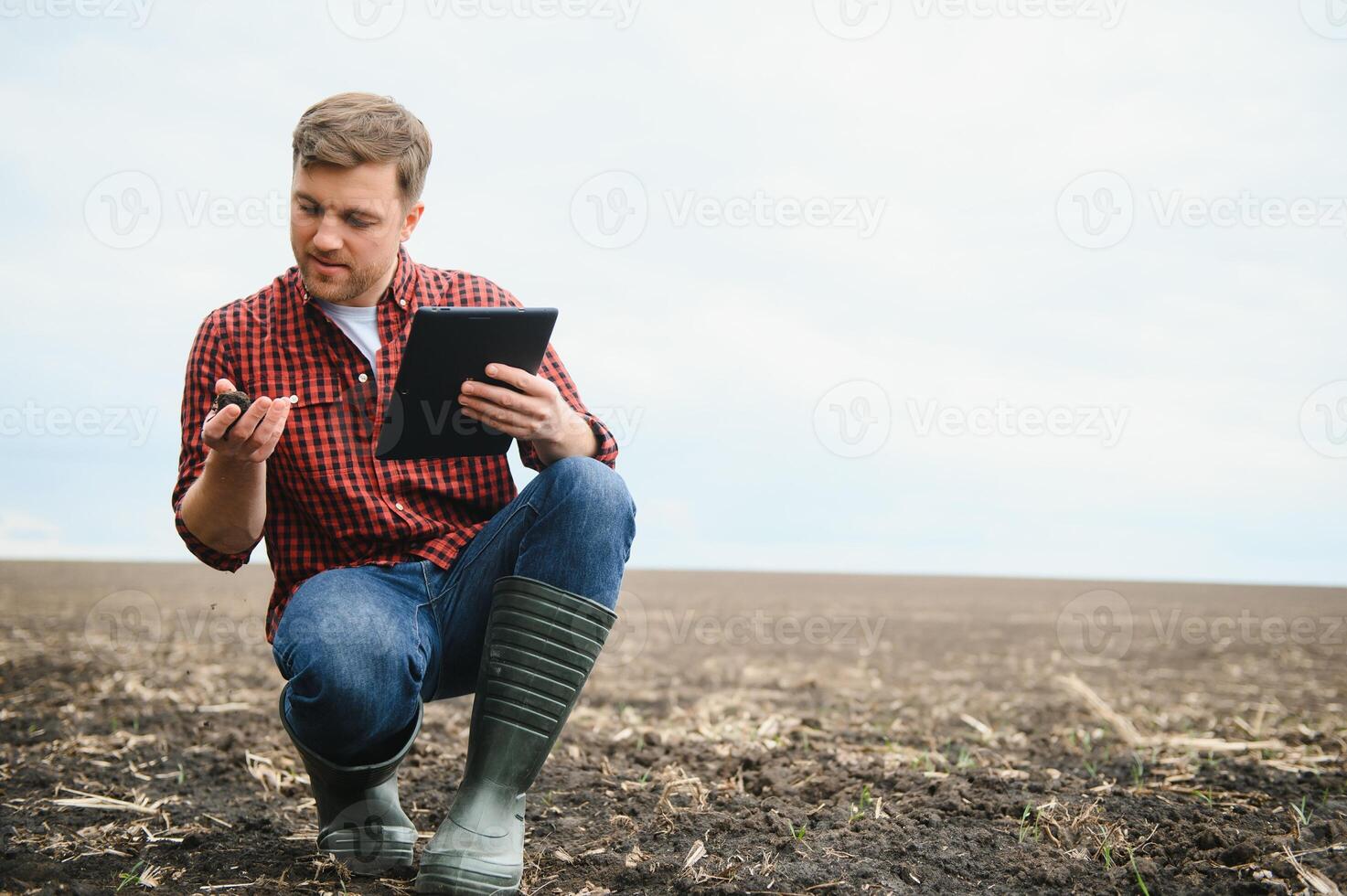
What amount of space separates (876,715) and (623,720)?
5.27ft

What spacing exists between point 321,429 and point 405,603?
0.56 metres

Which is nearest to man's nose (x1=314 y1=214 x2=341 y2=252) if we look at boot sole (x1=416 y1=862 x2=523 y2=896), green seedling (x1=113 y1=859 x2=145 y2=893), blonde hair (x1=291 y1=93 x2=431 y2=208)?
blonde hair (x1=291 y1=93 x2=431 y2=208)

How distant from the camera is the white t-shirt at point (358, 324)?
3.23 meters

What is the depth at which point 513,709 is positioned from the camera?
2.84m

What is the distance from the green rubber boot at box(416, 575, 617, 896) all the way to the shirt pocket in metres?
0.63

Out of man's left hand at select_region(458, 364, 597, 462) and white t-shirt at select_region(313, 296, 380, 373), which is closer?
man's left hand at select_region(458, 364, 597, 462)

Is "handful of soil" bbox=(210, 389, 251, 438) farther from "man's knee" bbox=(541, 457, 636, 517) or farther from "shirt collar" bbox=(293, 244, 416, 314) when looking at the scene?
"man's knee" bbox=(541, 457, 636, 517)

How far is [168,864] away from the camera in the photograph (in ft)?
10.9

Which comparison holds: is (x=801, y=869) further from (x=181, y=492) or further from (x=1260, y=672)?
(x=1260, y=672)

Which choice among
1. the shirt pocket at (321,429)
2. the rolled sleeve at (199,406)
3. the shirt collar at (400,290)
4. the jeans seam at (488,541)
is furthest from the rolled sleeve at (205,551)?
the shirt collar at (400,290)

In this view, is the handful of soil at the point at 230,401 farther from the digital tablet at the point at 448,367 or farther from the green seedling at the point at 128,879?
the green seedling at the point at 128,879

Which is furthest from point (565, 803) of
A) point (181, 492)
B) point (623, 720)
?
point (623, 720)

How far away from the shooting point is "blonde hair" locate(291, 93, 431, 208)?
3.00 m

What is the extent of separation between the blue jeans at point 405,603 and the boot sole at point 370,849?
0.95 feet
